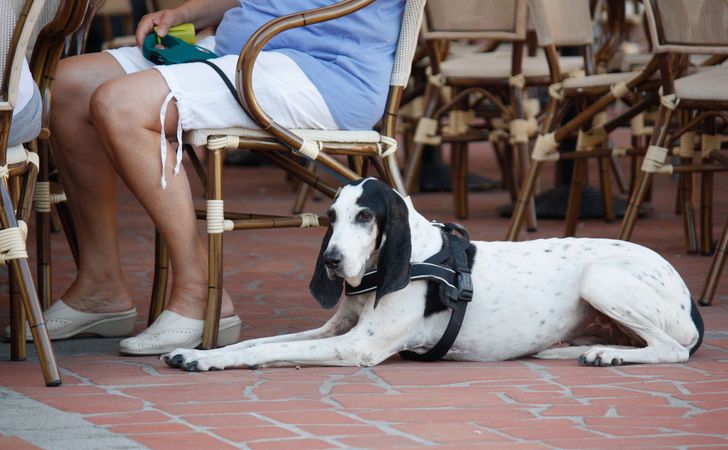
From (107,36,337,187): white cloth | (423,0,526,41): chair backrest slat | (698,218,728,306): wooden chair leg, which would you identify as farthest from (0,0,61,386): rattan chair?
(423,0,526,41): chair backrest slat

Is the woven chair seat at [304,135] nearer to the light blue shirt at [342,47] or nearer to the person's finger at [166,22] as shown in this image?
the light blue shirt at [342,47]

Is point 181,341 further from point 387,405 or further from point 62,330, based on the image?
point 387,405

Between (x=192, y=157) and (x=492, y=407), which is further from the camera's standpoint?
Answer: (x=192, y=157)

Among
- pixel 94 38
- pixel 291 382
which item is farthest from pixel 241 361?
pixel 94 38

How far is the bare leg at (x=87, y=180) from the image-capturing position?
3805 mm

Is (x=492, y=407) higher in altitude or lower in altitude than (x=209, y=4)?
lower

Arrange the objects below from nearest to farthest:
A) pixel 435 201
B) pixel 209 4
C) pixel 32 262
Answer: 1. pixel 209 4
2. pixel 32 262
3. pixel 435 201

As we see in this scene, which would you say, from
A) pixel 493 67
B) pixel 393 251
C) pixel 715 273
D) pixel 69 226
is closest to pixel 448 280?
pixel 393 251

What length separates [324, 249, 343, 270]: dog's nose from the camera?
328cm

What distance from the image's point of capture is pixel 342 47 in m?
3.84

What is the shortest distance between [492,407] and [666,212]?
15.4ft

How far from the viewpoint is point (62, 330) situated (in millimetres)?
3887

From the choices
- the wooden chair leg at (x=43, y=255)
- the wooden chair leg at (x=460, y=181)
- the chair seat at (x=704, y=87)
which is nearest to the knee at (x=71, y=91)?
the wooden chair leg at (x=43, y=255)

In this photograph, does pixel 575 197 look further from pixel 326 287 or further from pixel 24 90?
pixel 24 90
